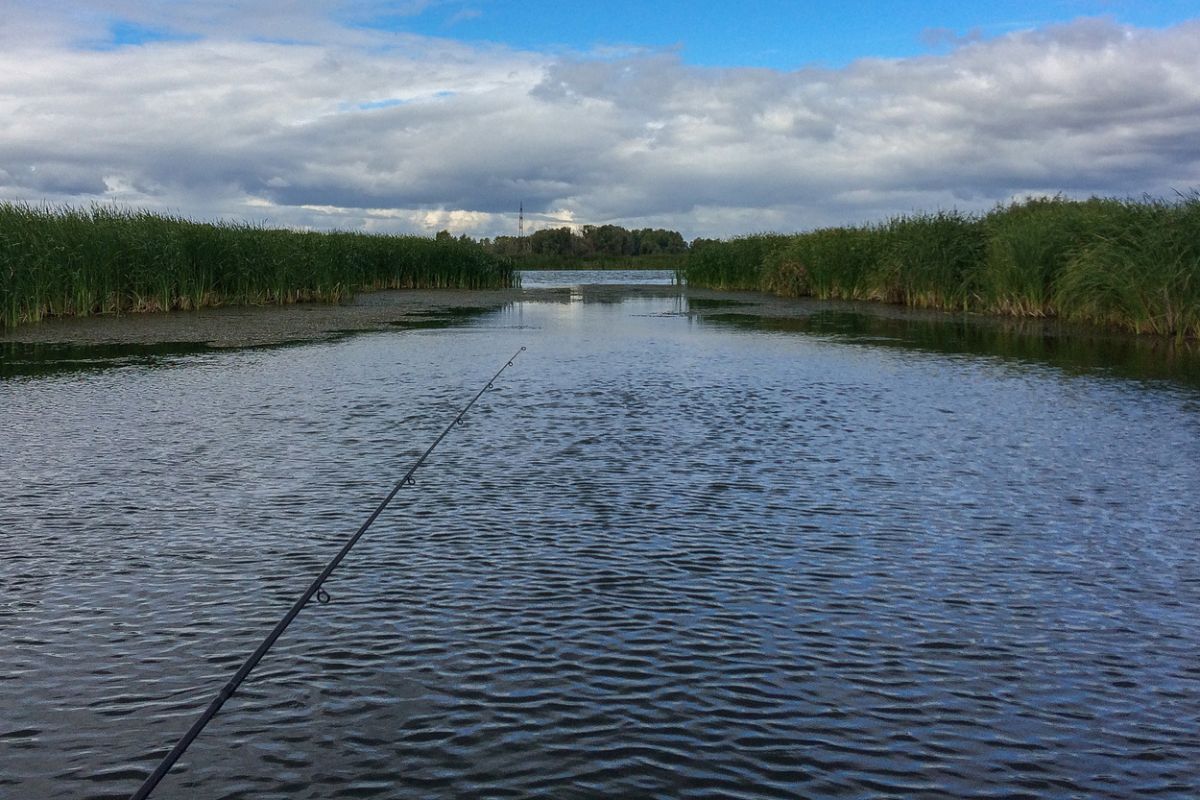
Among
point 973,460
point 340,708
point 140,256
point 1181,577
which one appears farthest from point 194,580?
point 140,256

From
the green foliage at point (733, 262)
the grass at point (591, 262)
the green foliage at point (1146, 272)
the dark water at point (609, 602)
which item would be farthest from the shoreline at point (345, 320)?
the grass at point (591, 262)

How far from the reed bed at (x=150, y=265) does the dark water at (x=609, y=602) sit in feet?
40.2

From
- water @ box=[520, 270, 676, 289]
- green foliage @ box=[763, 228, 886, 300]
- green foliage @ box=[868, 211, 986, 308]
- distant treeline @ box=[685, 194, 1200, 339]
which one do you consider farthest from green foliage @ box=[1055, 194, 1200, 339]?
water @ box=[520, 270, 676, 289]

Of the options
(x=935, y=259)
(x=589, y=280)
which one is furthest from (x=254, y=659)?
(x=589, y=280)

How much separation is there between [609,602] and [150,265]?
22406 millimetres

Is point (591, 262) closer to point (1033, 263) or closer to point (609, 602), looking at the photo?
point (1033, 263)

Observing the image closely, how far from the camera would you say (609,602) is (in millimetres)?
4715

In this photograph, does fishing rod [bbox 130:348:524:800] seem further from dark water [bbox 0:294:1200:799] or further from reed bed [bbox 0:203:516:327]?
reed bed [bbox 0:203:516:327]

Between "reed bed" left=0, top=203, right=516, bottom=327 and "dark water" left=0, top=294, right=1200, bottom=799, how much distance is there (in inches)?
483

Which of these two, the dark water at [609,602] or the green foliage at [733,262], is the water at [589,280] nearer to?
the green foliage at [733,262]

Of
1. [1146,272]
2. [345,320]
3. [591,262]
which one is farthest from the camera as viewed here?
[591,262]

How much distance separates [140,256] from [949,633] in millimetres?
23272

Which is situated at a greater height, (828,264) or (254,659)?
(828,264)

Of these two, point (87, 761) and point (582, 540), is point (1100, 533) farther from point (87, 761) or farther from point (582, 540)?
point (87, 761)
